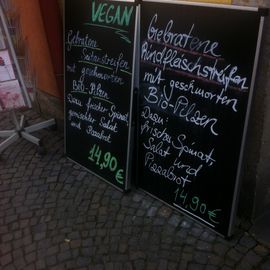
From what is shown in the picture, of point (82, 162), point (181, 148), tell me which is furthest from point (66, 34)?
point (181, 148)

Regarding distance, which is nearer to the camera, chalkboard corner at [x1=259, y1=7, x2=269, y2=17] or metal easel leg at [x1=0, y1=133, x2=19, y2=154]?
chalkboard corner at [x1=259, y1=7, x2=269, y2=17]

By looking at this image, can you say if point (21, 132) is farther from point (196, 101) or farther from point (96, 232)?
point (196, 101)

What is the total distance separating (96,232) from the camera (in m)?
3.36

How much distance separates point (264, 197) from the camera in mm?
3242

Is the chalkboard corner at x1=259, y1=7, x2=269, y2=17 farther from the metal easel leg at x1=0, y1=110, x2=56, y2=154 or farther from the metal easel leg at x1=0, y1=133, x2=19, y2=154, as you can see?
the metal easel leg at x1=0, y1=133, x2=19, y2=154

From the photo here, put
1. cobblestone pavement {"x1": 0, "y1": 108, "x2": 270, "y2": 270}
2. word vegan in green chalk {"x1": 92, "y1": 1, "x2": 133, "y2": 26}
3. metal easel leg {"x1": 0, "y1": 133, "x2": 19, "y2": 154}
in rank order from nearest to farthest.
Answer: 1. cobblestone pavement {"x1": 0, "y1": 108, "x2": 270, "y2": 270}
2. word vegan in green chalk {"x1": 92, "y1": 1, "x2": 133, "y2": 26}
3. metal easel leg {"x1": 0, "y1": 133, "x2": 19, "y2": 154}

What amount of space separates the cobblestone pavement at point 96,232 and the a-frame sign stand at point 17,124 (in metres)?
0.47

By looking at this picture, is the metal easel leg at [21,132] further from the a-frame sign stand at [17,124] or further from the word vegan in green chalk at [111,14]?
the word vegan in green chalk at [111,14]

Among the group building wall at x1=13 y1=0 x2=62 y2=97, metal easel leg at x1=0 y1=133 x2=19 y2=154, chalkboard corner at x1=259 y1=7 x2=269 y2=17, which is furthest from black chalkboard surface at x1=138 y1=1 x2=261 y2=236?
metal easel leg at x1=0 y1=133 x2=19 y2=154

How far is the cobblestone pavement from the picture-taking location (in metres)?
3.05

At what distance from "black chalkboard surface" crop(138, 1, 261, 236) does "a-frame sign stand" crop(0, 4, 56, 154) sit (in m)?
1.51

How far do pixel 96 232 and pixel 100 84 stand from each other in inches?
51.6

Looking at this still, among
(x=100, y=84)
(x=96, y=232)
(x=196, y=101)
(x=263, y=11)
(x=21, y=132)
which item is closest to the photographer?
(x=263, y=11)

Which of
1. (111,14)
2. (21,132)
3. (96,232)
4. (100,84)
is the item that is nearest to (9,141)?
(21,132)
